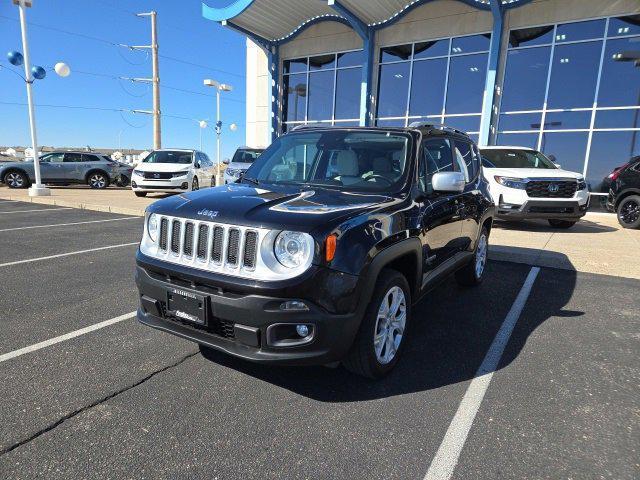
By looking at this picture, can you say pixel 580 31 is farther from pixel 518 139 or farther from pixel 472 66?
pixel 518 139

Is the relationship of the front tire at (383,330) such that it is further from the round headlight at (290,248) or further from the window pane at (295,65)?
the window pane at (295,65)

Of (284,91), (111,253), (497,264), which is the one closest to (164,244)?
(111,253)

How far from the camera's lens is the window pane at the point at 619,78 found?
1291 centimetres

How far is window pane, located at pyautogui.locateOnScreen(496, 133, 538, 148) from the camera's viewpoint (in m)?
14.5

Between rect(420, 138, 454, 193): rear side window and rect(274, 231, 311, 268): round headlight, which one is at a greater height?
rect(420, 138, 454, 193): rear side window

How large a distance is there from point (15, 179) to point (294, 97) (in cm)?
1247

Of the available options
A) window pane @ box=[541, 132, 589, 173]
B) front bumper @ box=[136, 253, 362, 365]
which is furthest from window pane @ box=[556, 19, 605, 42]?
front bumper @ box=[136, 253, 362, 365]

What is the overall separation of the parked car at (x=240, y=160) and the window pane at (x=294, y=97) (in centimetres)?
522

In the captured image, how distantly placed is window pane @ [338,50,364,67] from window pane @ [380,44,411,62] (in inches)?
41.0

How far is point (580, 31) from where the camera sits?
13516 mm

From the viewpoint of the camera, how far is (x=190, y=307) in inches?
103

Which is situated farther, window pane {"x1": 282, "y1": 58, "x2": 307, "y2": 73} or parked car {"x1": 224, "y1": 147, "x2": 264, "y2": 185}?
window pane {"x1": 282, "y1": 58, "x2": 307, "y2": 73}

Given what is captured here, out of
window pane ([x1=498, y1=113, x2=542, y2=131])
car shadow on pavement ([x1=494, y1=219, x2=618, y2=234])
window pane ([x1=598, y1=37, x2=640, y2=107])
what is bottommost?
car shadow on pavement ([x1=494, y1=219, x2=618, y2=234])

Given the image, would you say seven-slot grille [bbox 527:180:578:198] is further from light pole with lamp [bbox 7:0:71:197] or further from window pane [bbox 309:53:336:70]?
light pole with lamp [bbox 7:0:71:197]
